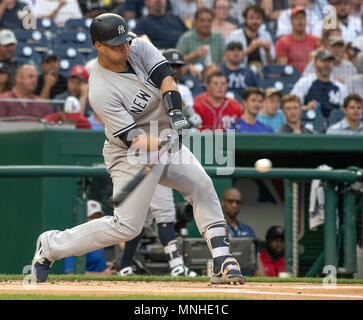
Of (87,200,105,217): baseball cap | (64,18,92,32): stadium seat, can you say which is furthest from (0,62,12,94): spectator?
(87,200,105,217): baseball cap

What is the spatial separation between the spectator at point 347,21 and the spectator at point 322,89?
4.21 ft

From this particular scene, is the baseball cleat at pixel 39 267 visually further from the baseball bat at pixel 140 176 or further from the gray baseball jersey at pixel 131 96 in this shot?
the gray baseball jersey at pixel 131 96

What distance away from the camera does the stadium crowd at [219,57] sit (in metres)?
9.14

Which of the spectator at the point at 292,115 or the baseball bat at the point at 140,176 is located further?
the spectator at the point at 292,115

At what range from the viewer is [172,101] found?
507 centimetres

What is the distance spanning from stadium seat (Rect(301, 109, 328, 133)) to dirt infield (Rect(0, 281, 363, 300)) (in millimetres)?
3603

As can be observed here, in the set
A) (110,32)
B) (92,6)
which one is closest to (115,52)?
(110,32)

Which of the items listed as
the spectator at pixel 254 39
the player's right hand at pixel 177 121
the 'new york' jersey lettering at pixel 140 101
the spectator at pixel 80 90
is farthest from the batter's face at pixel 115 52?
the spectator at pixel 254 39

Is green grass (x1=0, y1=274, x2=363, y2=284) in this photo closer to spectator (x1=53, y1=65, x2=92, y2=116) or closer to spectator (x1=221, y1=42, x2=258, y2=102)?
spectator (x1=53, y1=65, x2=92, y2=116)

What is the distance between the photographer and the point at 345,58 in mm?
10867

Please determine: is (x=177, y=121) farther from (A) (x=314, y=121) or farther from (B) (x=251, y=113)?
(A) (x=314, y=121)

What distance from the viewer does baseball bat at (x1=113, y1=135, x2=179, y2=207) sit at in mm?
5148

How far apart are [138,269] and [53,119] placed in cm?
190
